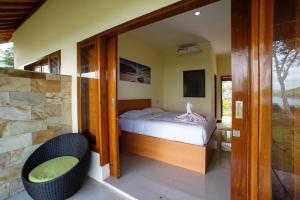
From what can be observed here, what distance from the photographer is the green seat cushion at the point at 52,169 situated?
1747 millimetres

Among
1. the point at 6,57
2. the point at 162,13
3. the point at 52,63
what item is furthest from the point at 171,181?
the point at 6,57

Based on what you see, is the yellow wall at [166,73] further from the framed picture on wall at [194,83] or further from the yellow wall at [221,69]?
the yellow wall at [221,69]

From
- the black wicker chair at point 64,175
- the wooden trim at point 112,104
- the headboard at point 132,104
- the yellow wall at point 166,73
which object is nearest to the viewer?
the black wicker chair at point 64,175

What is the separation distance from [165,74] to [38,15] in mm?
3934

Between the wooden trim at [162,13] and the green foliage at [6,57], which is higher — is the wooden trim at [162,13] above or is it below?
below

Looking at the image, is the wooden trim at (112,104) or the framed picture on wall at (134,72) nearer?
the wooden trim at (112,104)

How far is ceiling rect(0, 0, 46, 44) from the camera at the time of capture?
3.20 meters

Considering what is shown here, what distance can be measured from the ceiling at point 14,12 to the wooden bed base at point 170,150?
3.60 m

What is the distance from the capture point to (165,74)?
5.55 meters

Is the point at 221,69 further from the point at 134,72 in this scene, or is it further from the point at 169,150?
the point at 169,150

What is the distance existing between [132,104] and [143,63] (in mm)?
1348

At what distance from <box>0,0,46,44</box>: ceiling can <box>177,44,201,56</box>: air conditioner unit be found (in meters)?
3.75

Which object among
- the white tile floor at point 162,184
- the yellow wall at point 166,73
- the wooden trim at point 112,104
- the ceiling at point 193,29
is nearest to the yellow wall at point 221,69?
the ceiling at point 193,29

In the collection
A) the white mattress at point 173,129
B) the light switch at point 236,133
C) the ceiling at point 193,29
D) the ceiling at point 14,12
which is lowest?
the white mattress at point 173,129
